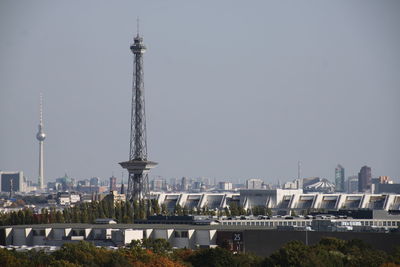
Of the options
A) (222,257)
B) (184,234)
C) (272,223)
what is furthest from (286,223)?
(222,257)

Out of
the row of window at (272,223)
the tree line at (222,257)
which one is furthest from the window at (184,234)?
the tree line at (222,257)

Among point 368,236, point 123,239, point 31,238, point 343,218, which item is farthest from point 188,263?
point 343,218

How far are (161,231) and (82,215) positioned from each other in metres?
38.9

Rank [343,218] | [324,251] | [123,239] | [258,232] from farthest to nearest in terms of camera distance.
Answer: [343,218] → [123,239] → [258,232] → [324,251]

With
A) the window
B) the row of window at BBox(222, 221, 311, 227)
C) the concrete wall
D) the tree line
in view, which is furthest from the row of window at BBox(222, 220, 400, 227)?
the tree line

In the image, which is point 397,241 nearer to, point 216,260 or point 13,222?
point 216,260

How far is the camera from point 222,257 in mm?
111312

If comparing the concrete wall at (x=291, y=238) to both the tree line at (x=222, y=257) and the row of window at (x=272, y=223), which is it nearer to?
the tree line at (x=222, y=257)

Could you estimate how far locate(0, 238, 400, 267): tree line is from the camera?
105125mm

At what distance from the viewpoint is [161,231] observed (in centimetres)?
14750

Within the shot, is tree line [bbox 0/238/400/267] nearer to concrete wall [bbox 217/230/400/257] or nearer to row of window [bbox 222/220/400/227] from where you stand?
concrete wall [bbox 217/230/400/257]

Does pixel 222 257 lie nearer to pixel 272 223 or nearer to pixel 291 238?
pixel 291 238

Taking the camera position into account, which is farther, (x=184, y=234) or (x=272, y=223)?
(x=272, y=223)

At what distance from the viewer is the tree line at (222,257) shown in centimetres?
10512
